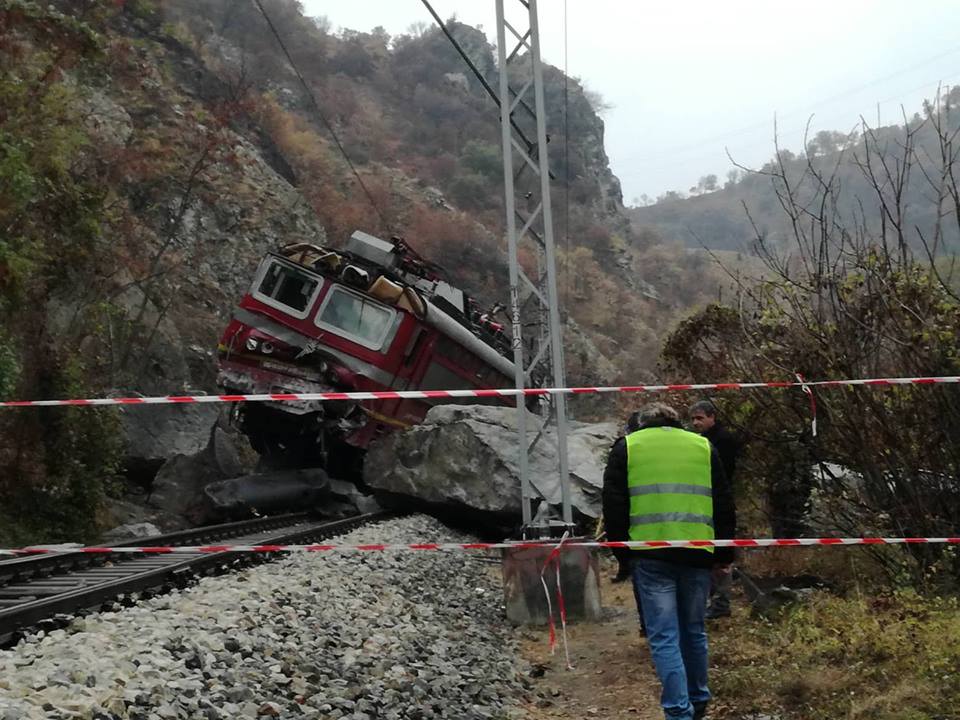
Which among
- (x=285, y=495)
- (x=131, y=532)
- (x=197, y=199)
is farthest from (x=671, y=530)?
(x=197, y=199)

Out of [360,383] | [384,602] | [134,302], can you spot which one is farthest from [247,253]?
[384,602]

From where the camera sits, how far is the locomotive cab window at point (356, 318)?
14781 millimetres

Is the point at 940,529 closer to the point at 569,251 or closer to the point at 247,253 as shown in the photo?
the point at 247,253

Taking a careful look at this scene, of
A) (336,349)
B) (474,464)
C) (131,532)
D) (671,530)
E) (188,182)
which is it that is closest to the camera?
(671,530)

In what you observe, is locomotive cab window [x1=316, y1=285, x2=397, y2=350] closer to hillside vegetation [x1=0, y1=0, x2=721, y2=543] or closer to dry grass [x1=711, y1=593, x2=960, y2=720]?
hillside vegetation [x1=0, y1=0, x2=721, y2=543]

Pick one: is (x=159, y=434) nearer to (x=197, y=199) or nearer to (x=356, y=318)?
(x=356, y=318)

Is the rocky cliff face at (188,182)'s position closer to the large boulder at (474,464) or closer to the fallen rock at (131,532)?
the fallen rock at (131,532)

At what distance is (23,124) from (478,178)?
44722 millimetres

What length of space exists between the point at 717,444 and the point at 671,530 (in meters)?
2.69

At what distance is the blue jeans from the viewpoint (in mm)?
4434

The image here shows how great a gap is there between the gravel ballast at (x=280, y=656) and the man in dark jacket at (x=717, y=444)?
1489 mm

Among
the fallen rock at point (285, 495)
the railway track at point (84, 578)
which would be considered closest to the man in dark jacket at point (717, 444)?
the railway track at point (84, 578)

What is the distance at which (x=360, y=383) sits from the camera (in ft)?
47.8

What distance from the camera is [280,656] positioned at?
5.05 m
